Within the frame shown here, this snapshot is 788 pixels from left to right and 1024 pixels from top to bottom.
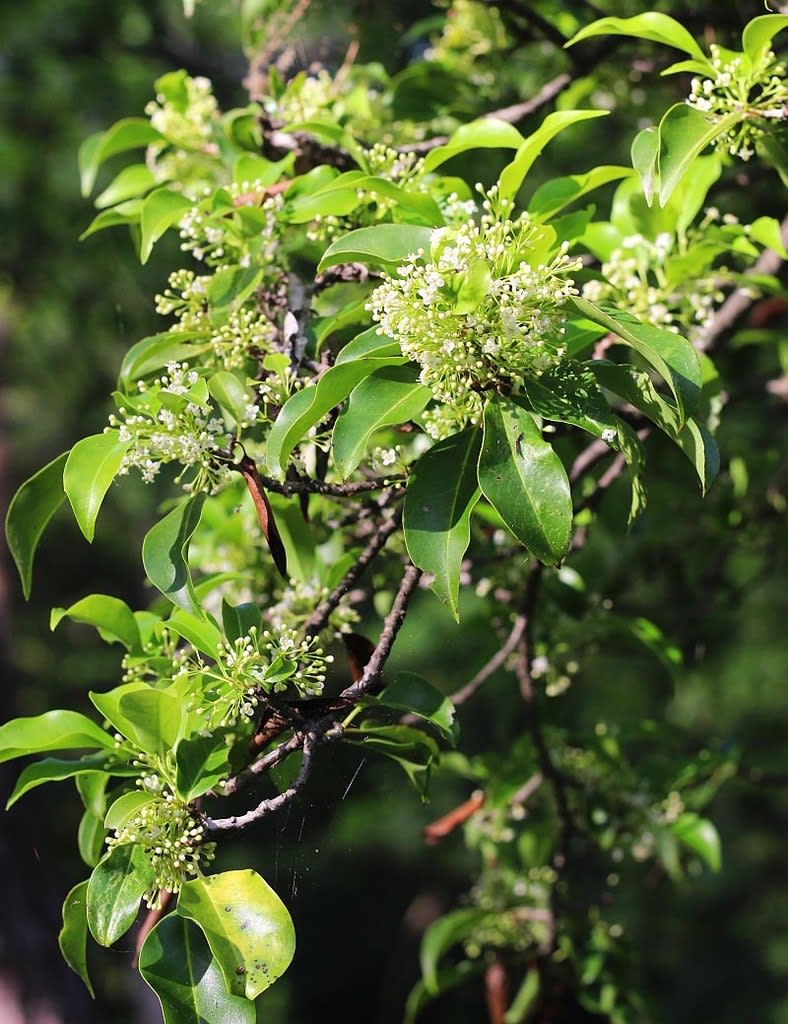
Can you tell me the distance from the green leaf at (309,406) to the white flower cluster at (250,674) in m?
0.14

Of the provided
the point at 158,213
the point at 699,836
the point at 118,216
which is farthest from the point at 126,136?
the point at 699,836

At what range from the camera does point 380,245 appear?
0.92 meters

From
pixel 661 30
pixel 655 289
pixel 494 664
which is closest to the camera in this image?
pixel 661 30

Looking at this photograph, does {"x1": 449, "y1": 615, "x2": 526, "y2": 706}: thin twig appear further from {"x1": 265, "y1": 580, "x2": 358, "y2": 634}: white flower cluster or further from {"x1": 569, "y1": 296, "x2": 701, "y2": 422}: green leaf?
{"x1": 569, "y1": 296, "x2": 701, "y2": 422}: green leaf

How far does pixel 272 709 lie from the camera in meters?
0.91

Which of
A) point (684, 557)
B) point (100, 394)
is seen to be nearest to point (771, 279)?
point (684, 557)

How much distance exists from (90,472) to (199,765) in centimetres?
25

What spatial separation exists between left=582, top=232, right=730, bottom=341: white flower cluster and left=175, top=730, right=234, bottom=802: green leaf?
1.85 feet

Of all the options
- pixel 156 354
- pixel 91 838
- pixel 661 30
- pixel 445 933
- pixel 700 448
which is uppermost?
pixel 661 30

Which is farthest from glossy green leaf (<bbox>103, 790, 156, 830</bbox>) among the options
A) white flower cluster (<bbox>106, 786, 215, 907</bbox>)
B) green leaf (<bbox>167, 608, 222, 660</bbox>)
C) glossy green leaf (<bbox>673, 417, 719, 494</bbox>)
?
glossy green leaf (<bbox>673, 417, 719, 494</bbox>)

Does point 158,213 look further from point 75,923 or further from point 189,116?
point 75,923

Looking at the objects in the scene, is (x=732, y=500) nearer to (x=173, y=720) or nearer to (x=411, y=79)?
(x=411, y=79)

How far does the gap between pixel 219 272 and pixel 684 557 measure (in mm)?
1159

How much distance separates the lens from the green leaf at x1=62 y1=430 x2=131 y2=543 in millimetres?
890
